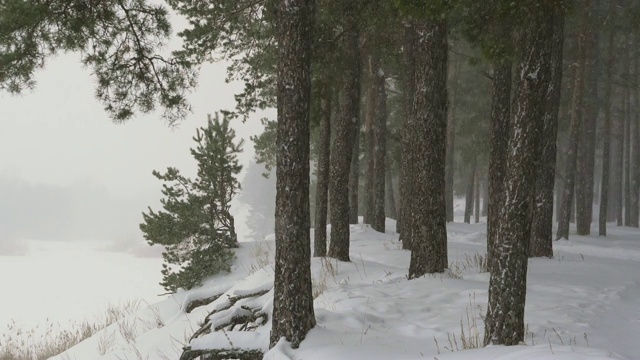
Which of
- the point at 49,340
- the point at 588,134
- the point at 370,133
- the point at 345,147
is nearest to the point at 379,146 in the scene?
the point at 370,133

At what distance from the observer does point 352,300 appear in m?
6.62

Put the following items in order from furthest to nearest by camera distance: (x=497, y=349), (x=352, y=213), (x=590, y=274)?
(x=352, y=213) < (x=590, y=274) < (x=497, y=349)

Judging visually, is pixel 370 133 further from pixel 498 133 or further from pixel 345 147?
pixel 498 133

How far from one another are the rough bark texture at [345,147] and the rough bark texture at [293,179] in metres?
4.39

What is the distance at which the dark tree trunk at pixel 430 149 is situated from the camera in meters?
7.84

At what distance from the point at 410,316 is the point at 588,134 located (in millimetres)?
19009

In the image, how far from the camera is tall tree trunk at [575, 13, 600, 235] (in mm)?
18938

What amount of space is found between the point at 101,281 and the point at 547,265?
27310mm

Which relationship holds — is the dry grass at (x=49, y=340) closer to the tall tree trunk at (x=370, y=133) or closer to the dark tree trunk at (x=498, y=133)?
the dark tree trunk at (x=498, y=133)

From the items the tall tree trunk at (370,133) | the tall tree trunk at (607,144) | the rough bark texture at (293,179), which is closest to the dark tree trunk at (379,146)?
the tall tree trunk at (370,133)

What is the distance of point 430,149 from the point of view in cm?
789

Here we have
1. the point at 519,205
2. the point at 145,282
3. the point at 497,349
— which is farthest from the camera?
Result: the point at 145,282

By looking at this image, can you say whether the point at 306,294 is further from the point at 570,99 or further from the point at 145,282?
the point at 145,282

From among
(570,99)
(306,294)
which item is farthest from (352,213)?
(306,294)
